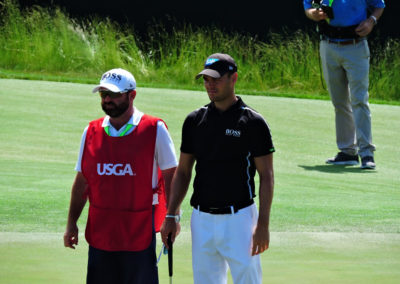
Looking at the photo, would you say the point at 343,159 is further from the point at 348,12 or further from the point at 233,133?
the point at 233,133

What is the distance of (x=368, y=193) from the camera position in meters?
8.30

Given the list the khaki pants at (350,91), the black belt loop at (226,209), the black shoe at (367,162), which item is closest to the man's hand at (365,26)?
the khaki pants at (350,91)

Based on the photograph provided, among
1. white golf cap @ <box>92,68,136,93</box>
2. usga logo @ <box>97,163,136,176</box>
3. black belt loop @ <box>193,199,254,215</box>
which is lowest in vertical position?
black belt loop @ <box>193,199,254,215</box>

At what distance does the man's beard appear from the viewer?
4.32 metres

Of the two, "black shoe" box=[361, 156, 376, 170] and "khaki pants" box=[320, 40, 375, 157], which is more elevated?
"khaki pants" box=[320, 40, 375, 157]

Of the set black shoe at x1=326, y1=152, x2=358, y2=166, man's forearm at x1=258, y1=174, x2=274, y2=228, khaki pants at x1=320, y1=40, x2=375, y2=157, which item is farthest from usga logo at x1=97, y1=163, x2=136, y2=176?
black shoe at x1=326, y1=152, x2=358, y2=166

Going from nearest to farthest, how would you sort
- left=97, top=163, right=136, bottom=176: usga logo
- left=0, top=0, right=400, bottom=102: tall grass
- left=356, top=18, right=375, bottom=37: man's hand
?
left=97, top=163, right=136, bottom=176: usga logo, left=356, top=18, right=375, bottom=37: man's hand, left=0, top=0, right=400, bottom=102: tall grass

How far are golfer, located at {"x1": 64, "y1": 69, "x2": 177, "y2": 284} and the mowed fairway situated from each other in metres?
0.99

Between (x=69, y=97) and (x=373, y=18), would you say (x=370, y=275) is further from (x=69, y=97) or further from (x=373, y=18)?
(x=69, y=97)

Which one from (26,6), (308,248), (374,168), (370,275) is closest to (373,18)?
(374,168)

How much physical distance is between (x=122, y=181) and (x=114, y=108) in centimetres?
36

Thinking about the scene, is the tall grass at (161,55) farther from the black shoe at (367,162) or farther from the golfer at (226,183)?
the golfer at (226,183)

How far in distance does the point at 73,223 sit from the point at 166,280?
103 cm

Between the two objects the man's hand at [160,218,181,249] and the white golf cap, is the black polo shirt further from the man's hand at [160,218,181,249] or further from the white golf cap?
the white golf cap
